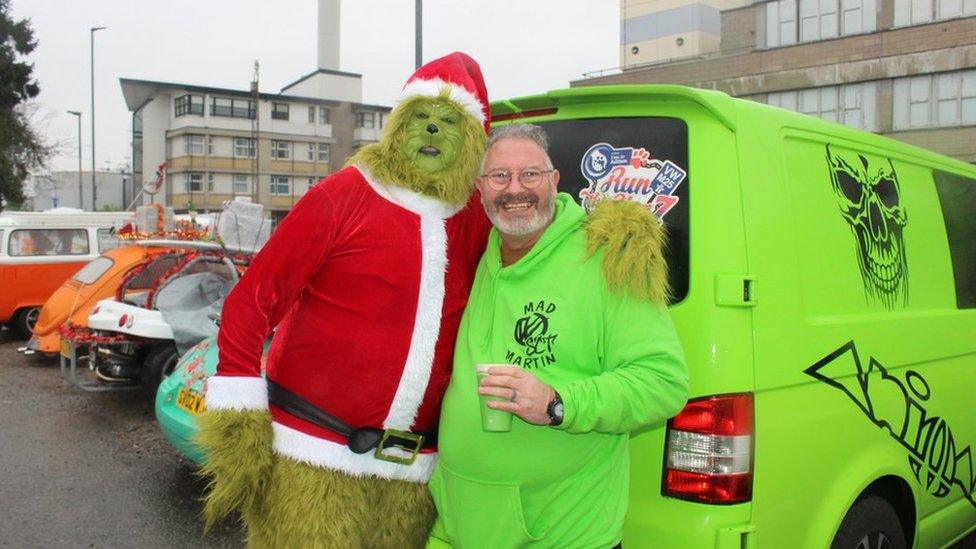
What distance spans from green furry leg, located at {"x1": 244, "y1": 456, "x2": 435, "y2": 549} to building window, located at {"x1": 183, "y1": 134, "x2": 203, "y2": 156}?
57350mm

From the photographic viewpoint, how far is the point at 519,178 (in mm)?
2109

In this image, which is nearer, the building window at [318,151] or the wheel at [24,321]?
the wheel at [24,321]

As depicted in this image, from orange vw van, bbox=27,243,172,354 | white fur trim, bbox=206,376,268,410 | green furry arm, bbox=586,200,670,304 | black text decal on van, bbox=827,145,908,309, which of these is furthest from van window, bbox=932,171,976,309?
orange vw van, bbox=27,243,172,354

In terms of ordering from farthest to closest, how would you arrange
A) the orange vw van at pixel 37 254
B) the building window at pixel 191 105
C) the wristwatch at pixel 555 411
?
the building window at pixel 191 105, the orange vw van at pixel 37 254, the wristwatch at pixel 555 411

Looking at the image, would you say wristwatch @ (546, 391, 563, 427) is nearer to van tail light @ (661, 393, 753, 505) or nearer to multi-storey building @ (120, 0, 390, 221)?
van tail light @ (661, 393, 753, 505)

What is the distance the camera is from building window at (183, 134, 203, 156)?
5500cm

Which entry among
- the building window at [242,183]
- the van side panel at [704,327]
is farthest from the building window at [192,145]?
the van side panel at [704,327]

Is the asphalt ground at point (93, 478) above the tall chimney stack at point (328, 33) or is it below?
below

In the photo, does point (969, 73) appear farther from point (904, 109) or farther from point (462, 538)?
point (462, 538)

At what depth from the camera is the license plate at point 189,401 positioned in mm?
4930

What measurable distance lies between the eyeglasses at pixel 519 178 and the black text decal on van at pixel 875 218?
117 centimetres

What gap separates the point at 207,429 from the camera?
7.06ft

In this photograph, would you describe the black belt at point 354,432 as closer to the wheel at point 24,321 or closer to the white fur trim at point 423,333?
the white fur trim at point 423,333

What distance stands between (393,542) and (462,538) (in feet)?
1.27
